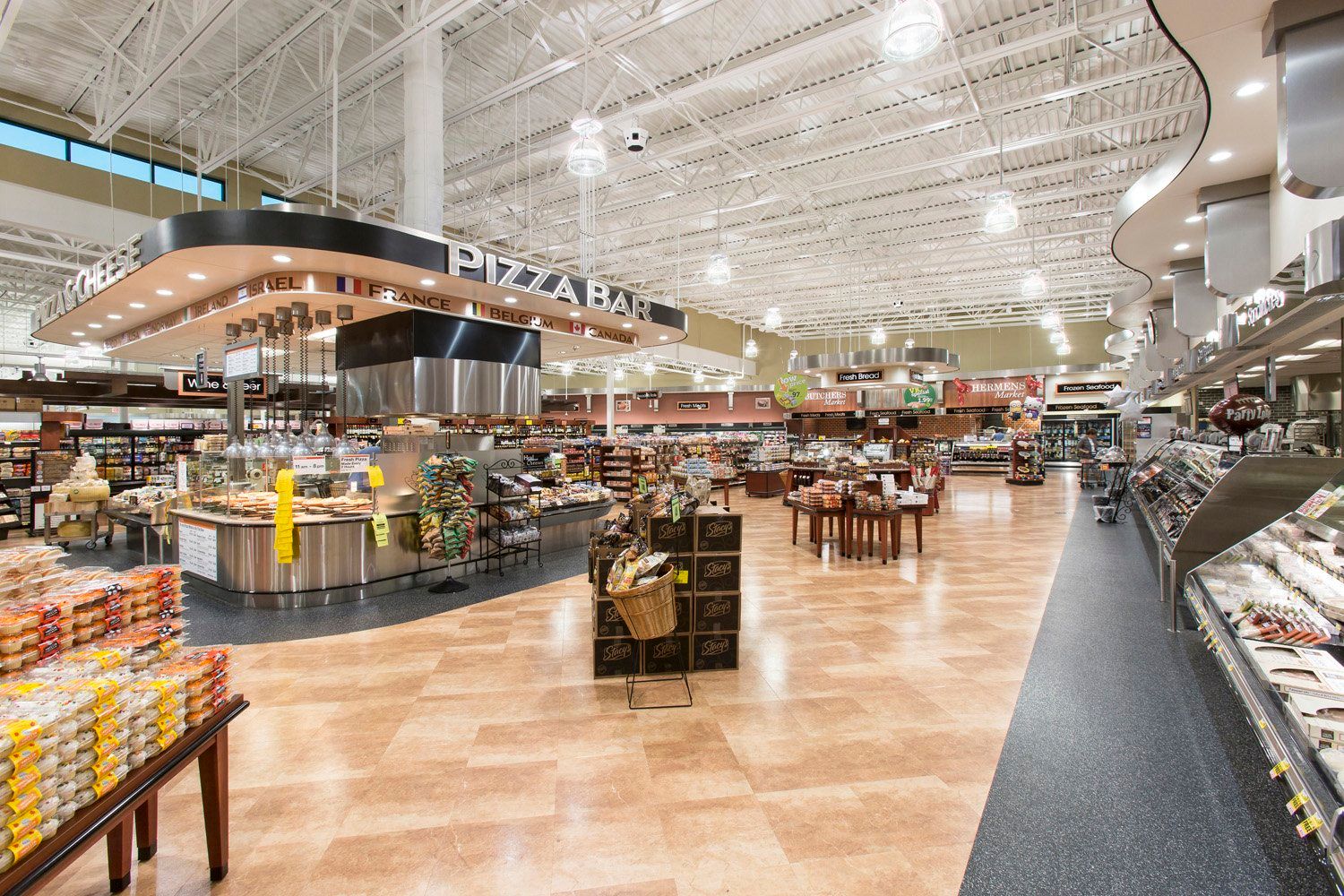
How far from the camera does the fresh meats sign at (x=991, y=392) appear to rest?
23.5 m

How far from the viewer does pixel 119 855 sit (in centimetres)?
211

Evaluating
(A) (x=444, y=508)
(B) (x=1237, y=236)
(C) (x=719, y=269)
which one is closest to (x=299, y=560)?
(A) (x=444, y=508)

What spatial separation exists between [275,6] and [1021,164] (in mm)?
12792

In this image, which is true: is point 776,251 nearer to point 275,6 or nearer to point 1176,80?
point 1176,80

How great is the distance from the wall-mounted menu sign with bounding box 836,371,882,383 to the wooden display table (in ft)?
54.8

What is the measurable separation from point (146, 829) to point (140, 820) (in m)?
0.04

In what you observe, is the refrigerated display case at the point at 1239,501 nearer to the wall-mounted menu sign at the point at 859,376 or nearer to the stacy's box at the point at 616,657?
the stacy's box at the point at 616,657

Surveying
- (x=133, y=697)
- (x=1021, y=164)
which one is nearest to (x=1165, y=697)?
(x=133, y=697)

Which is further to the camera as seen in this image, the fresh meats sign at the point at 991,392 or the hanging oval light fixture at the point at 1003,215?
the fresh meats sign at the point at 991,392

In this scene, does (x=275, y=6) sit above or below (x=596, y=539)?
above

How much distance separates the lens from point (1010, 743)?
3104 mm

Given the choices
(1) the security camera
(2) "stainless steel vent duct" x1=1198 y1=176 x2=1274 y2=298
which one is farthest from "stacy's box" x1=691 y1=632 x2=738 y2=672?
(1) the security camera

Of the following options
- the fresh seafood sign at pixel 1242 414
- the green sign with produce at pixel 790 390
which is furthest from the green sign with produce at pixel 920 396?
the fresh seafood sign at pixel 1242 414

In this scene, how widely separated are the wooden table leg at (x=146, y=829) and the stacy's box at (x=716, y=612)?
Answer: 2.78 m
